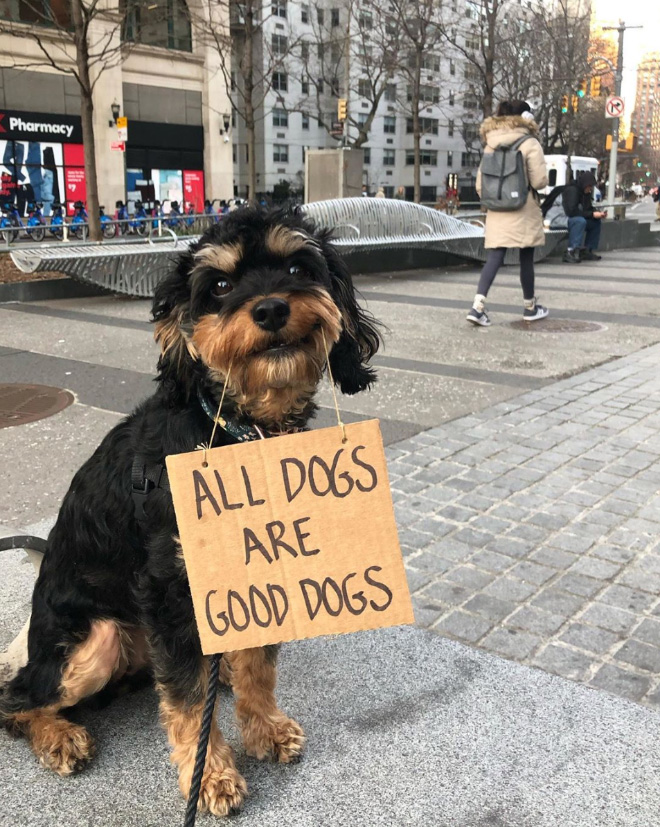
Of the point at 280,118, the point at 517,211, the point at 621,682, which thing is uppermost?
the point at 280,118

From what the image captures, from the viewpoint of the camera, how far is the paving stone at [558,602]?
10.9ft

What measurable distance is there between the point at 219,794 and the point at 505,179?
8.54 metres

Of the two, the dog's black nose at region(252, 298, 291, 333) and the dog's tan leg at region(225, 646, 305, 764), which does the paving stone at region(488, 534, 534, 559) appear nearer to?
the dog's tan leg at region(225, 646, 305, 764)

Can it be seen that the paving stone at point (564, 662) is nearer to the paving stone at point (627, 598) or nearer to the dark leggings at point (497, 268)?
the paving stone at point (627, 598)

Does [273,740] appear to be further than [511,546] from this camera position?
No

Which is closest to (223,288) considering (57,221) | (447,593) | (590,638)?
(447,593)

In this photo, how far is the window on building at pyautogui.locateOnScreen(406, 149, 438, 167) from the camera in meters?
78.1

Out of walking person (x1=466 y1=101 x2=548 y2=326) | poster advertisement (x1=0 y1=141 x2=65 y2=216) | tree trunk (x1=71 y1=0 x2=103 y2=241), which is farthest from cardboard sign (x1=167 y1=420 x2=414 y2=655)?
poster advertisement (x1=0 y1=141 x2=65 y2=216)

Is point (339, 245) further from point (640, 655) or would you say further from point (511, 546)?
point (640, 655)

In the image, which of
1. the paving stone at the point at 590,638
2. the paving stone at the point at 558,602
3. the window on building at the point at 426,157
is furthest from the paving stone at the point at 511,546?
the window on building at the point at 426,157

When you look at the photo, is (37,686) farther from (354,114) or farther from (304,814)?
(354,114)

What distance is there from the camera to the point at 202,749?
1969mm

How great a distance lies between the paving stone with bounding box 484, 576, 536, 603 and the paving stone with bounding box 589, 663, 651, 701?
56 cm

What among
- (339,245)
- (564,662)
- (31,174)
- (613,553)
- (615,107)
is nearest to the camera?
(564,662)
